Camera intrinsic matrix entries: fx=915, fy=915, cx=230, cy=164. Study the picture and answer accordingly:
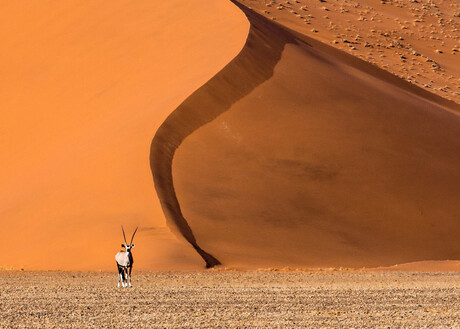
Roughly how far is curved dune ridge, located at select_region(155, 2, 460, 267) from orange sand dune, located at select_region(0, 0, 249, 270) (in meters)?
0.81

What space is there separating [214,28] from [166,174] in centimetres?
1089

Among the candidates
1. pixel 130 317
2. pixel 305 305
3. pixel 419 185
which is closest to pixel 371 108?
pixel 419 185

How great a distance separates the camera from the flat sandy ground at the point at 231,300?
11977 millimetres

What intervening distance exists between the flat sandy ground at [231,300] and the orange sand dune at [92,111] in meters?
2.34

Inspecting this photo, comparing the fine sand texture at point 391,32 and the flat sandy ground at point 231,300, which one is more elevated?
the fine sand texture at point 391,32

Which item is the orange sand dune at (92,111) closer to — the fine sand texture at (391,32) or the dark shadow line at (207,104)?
the dark shadow line at (207,104)

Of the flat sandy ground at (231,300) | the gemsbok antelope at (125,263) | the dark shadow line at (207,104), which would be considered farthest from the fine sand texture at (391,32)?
the gemsbok antelope at (125,263)

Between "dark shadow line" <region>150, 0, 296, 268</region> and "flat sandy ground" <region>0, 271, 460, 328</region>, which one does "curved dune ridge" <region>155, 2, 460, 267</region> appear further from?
"flat sandy ground" <region>0, 271, 460, 328</region>

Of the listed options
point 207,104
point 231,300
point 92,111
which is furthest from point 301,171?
point 231,300

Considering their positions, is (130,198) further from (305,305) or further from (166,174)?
(305,305)

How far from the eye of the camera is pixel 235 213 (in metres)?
24.2

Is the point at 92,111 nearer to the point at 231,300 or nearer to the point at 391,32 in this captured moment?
the point at 231,300

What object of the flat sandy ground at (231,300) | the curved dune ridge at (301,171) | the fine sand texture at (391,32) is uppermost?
the fine sand texture at (391,32)

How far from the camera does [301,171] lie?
2681cm
